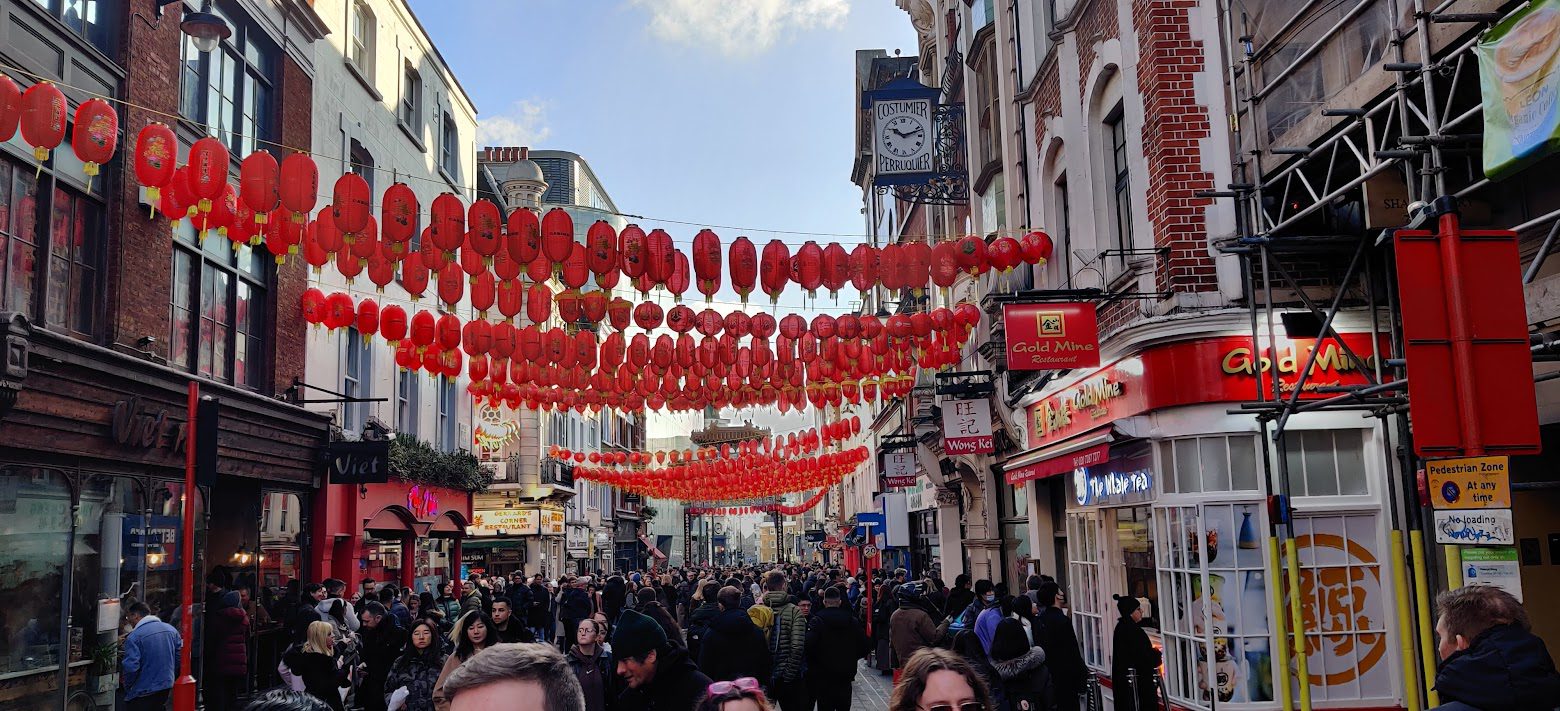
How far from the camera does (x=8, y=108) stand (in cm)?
950

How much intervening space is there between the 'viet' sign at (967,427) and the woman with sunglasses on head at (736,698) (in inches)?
630

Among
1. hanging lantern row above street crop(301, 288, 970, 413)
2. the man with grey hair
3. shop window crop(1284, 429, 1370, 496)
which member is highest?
hanging lantern row above street crop(301, 288, 970, 413)

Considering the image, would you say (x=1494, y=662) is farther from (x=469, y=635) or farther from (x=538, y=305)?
(x=538, y=305)

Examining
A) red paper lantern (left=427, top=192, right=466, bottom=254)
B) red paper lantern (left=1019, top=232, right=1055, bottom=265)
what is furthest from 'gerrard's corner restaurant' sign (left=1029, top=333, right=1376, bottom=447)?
red paper lantern (left=427, top=192, right=466, bottom=254)

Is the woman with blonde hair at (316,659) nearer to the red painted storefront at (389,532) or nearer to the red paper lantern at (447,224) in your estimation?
the red paper lantern at (447,224)

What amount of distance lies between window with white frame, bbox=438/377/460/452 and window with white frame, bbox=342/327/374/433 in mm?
4969

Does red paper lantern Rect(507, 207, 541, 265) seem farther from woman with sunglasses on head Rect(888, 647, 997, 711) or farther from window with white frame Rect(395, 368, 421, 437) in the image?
window with white frame Rect(395, 368, 421, 437)

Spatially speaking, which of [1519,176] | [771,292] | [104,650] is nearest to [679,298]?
[771,292]

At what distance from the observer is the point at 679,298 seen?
1527 centimetres

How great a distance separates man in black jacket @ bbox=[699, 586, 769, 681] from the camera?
33.4 feet

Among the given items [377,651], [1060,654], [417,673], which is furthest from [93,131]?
[1060,654]

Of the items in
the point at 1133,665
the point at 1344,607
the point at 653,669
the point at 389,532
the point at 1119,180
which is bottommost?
the point at 1133,665

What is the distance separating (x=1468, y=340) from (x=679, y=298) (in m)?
9.55

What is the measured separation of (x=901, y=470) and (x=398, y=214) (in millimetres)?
20999
